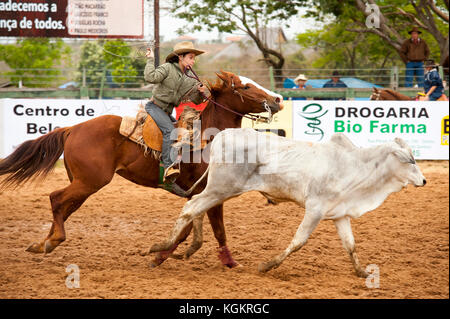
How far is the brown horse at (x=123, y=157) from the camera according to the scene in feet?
18.5

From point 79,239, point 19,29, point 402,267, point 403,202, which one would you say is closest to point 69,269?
point 79,239

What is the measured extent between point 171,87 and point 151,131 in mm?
487

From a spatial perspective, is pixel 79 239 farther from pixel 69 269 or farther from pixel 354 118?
pixel 354 118

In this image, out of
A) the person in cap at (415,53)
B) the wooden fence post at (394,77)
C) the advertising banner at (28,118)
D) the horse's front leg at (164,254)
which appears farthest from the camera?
the person in cap at (415,53)

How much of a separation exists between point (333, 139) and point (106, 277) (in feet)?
7.81

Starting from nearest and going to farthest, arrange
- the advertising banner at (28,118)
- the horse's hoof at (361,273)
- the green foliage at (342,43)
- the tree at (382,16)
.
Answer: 1. the horse's hoof at (361,273)
2. the advertising banner at (28,118)
3. the tree at (382,16)
4. the green foliage at (342,43)

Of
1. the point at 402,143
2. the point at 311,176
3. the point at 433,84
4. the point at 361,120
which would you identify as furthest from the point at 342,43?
→ the point at 311,176

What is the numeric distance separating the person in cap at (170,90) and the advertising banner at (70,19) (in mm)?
9020

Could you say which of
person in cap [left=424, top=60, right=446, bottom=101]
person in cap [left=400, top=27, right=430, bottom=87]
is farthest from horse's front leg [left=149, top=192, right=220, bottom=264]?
person in cap [left=400, top=27, right=430, bottom=87]

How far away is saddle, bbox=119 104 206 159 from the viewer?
18.6 ft

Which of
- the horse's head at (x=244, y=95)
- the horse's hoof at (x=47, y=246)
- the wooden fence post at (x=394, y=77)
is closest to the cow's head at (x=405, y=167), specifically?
the horse's head at (x=244, y=95)

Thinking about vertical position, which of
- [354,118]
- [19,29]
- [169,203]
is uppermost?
[19,29]

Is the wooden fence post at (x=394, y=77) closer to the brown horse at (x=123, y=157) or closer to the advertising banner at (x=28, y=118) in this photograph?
the advertising banner at (x=28, y=118)

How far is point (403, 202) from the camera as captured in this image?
30.1ft
